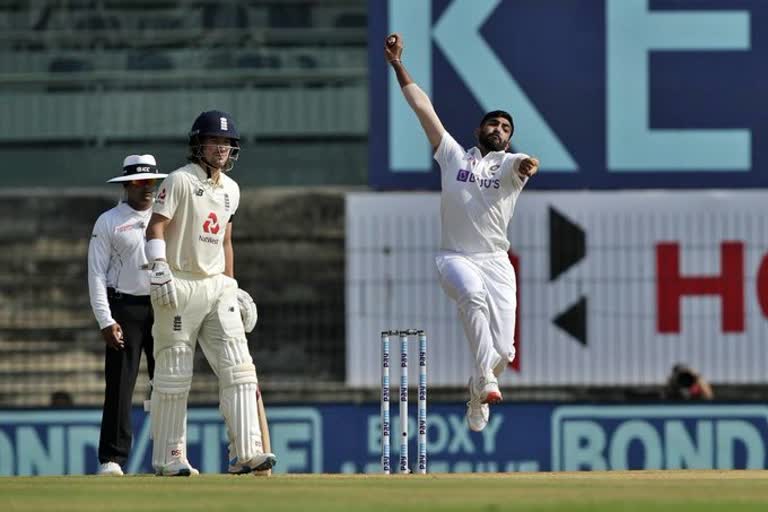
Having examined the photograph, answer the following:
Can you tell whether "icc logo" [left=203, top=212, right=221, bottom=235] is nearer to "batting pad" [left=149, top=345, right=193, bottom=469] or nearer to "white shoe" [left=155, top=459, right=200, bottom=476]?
"batting pad" [left=149, top=345, right=193, bottom=469]

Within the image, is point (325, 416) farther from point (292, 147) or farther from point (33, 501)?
point (33, 501)

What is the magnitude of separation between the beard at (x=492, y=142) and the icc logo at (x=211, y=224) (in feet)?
5.02

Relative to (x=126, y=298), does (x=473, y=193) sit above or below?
above

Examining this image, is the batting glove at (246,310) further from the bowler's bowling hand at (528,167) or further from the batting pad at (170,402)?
the bowler's bowling hand at (528,167)

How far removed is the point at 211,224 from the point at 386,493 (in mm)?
2090

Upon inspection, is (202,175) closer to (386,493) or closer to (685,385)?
(386,493)

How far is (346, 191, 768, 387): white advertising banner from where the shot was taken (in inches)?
699

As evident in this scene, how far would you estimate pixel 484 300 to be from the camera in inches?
442

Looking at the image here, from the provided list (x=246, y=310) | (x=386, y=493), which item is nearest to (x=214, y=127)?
(x=246, y=310)

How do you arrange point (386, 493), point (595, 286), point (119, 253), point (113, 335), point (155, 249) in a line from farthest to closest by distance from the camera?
point (595, 286), point (119, 253), point (113, 335), point (155, 249), point (386, 493)

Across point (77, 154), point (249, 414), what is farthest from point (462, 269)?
point (77, 154)

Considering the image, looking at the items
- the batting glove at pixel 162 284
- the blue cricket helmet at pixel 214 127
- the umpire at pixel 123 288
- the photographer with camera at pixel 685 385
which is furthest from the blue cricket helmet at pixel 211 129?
the photographer with camera at pixel 685 385

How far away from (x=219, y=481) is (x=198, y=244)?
1.18m

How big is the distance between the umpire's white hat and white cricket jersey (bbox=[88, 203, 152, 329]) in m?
0.18
